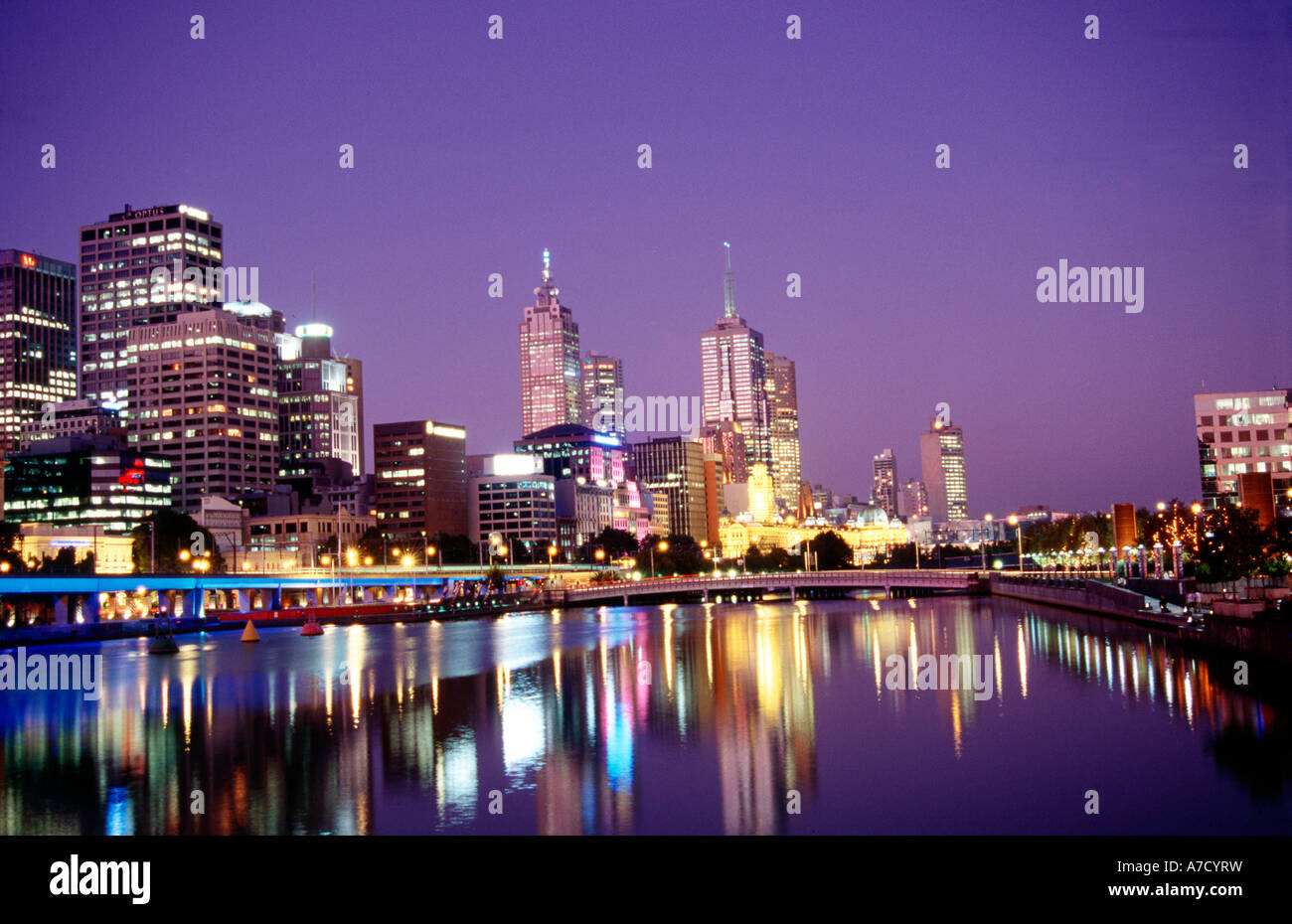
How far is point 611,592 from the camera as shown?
158 metres

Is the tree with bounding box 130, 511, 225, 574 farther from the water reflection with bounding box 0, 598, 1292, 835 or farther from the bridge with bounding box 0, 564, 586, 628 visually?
the water reflection with bounding box 0, 598, 1292, 835

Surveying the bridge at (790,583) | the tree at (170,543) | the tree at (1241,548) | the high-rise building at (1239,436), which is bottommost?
the bridge at (790,583)

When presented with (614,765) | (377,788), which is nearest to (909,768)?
(614,765)

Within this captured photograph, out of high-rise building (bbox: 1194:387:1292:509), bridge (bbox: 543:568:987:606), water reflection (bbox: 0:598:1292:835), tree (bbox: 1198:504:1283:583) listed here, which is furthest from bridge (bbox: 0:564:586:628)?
high-rise building (bbox: 1194:387:1292:509)

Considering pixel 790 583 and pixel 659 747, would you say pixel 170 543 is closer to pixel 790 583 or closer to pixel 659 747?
pixel 790 583

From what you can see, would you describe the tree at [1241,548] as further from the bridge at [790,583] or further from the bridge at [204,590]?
the bridge at [204,590]

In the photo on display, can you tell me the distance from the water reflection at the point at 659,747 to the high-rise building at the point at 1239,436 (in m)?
90.3

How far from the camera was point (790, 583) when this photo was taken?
5738 inches

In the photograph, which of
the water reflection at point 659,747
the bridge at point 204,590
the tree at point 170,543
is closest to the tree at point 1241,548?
the water reflection at point 659,747

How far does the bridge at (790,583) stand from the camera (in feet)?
449

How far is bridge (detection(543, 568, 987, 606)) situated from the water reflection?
247ft

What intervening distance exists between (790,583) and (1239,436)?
53.9m
